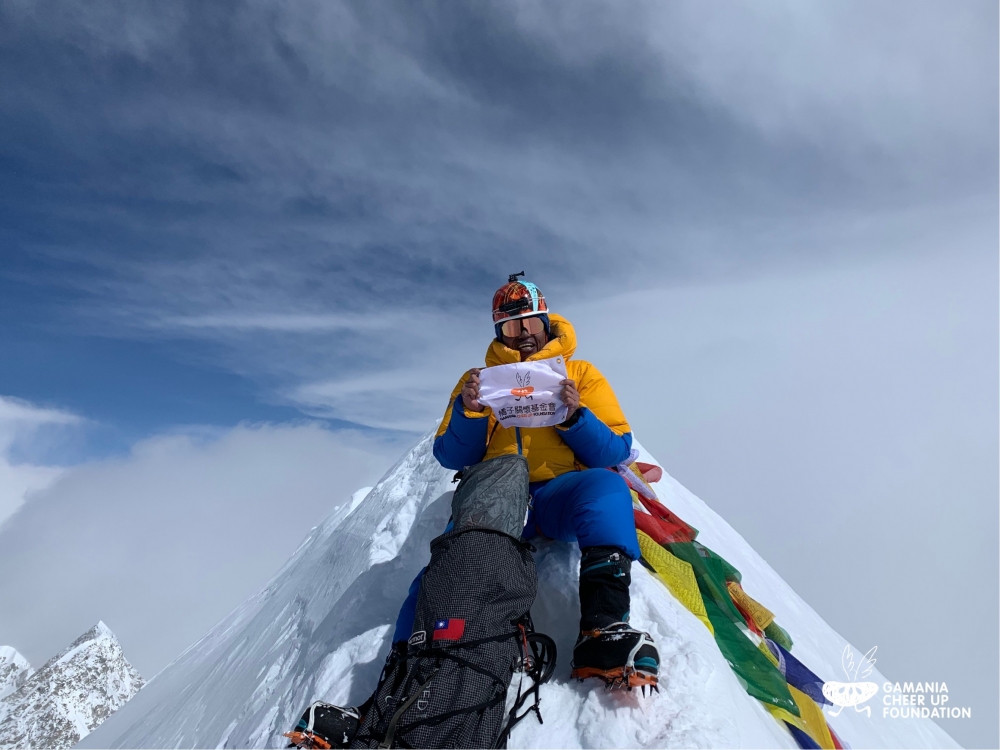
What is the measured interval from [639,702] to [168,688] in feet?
28.7

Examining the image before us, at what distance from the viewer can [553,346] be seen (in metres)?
4.72

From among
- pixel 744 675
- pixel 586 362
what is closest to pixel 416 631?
pixel 744 675

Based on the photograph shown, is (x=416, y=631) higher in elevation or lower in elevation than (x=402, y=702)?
higher

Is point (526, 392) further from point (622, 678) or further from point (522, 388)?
point (622, 678)

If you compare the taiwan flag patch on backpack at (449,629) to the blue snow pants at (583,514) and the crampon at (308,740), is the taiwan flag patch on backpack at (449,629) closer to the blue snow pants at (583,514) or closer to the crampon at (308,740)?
the blue snow pants at (583,514)

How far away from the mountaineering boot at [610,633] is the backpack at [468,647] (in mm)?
277

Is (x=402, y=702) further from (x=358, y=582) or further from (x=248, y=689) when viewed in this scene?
(x=248, y=689)

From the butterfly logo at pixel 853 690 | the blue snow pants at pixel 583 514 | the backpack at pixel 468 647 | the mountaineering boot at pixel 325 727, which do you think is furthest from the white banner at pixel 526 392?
the butterfly logo at pixel 853 690

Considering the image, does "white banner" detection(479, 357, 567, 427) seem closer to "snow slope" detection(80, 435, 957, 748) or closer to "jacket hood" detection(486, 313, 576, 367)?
"jacket hood" detection(486, 313, 576, 367)

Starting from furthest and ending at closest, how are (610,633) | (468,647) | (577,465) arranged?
1. (577,465)
2. (610,633)
3. (468,647)

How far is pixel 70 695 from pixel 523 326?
20386 cm

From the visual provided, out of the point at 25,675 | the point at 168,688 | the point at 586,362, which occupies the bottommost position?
the point at 25,675

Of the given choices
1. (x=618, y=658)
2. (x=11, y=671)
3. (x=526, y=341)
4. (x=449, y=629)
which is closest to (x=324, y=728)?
(x=449, y=629)

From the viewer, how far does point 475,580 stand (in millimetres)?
2840
